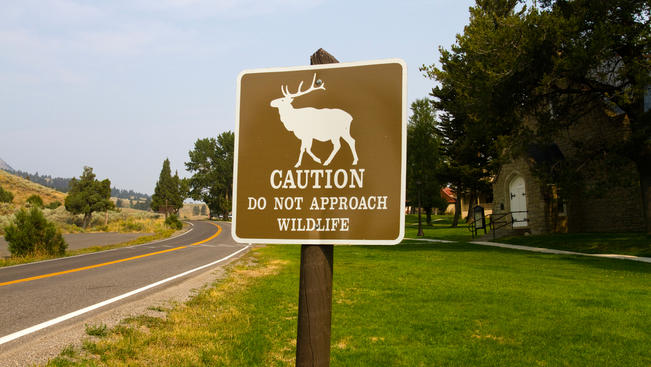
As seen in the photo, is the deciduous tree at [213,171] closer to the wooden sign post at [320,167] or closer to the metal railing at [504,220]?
the metal railing at [504,220]

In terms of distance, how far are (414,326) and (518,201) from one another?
23910 mm

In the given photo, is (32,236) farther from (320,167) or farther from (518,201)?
(518,201)

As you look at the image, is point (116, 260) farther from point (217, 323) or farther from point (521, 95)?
point (521, 95)

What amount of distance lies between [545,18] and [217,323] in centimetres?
1699

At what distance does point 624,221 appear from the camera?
21.9 m

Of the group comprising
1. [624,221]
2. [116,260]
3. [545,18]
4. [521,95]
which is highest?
[545,18]

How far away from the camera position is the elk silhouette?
2014mm

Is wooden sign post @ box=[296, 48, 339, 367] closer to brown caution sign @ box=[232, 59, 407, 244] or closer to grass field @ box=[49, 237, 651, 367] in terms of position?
brown caution sign @ box=[232, 59, 407, 244]

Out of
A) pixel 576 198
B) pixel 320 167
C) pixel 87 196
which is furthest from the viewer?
pixel 87 196

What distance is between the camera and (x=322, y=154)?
2035 mm

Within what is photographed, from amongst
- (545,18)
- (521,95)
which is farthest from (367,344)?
(521,95)

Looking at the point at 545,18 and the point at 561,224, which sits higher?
the point at 545,18

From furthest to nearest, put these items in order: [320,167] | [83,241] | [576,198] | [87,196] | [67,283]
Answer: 1. [87,196]
2. [83,241]
3. [576,198]
4. [67,283]
5. [320,167]

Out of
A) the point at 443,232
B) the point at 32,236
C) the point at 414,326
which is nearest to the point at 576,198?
the point at 443,232
